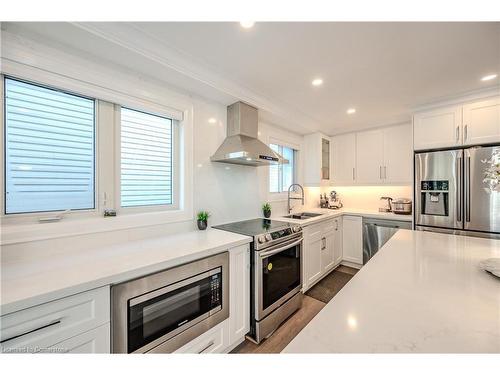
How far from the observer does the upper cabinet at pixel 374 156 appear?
311 centimetres

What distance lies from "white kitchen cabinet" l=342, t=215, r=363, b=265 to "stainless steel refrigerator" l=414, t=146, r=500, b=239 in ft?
2.56

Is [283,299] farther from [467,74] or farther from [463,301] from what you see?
[467,74]

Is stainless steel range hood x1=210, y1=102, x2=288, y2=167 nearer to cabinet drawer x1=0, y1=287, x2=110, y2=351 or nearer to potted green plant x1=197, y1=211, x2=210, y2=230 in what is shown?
potted green plant x1=197, y1=211, x2=210, y2=230

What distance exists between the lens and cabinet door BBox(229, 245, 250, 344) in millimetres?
1597

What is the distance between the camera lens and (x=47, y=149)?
1331 millimetres

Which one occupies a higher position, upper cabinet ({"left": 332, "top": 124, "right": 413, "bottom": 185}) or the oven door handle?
upper cabinet ({"left": 332, "top": 124, "right": 413, "bottom": 185})

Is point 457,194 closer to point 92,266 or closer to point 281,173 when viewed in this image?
point 281,173

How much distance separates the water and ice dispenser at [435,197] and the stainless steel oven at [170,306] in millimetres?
2627

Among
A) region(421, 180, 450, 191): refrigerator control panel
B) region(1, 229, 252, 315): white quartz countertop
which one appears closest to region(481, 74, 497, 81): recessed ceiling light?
region(421, 180, 450, 191): refrigerator control panel

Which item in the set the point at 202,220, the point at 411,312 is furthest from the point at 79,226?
the point at 411,312

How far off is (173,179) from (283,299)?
1615mm

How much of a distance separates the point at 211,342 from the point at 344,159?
3415mm

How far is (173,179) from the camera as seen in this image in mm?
1982
